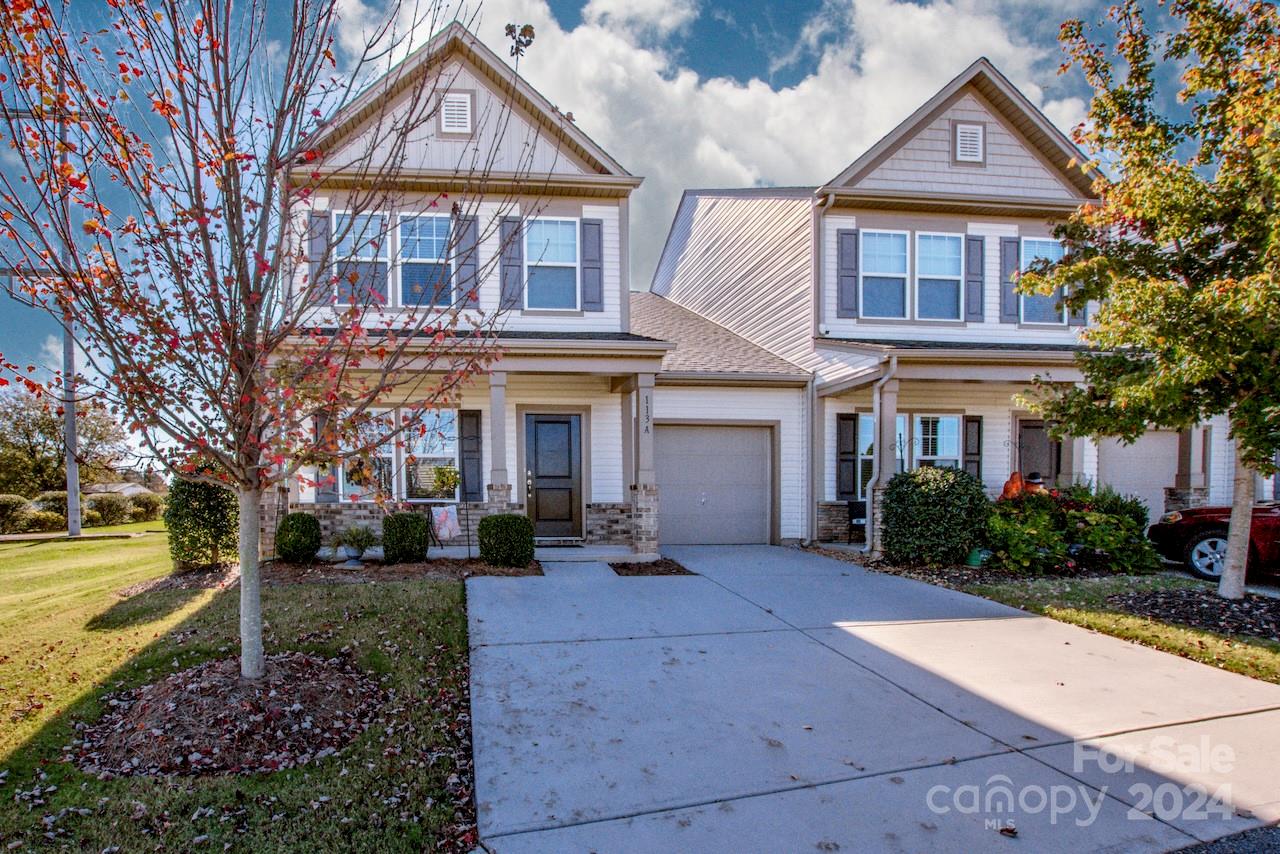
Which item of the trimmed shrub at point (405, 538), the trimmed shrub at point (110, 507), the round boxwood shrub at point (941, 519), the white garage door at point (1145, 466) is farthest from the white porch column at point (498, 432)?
the trimmed shrub at point (110, 507)

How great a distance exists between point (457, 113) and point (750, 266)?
6501mm

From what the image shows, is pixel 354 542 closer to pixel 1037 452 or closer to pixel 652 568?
pixel 652 568

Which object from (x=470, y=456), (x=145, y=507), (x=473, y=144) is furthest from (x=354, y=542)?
(x=145, y=507)

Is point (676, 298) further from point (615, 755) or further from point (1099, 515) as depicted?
point (615, 755)

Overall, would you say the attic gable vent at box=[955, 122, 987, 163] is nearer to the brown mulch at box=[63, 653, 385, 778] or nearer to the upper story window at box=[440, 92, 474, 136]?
the upper story window at box=[440, 92, 474, 136]

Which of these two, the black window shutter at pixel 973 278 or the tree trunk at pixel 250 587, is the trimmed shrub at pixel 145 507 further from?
the black window shutter at pixel 973 278

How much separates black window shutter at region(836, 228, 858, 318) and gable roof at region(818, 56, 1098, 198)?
0.82 metres

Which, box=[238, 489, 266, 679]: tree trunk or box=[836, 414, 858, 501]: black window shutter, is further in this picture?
box=[836, 414, 858, 501]: black window shutter

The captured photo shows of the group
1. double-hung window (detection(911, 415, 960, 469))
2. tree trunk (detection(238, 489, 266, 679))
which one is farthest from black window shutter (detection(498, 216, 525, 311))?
double-hung window (detection(911, 415, 960, 469))

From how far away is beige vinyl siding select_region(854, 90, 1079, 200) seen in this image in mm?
11516

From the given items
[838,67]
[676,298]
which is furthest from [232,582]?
[676,298]

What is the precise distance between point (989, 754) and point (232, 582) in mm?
7599

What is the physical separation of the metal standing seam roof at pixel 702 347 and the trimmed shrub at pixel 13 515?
14863 millimetres

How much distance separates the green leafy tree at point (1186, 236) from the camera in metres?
5.96
